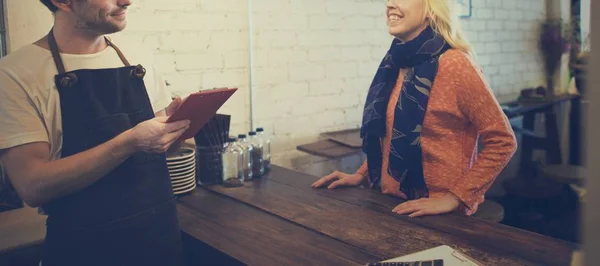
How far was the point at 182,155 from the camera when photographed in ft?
7.50

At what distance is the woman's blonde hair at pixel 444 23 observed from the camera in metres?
1.90

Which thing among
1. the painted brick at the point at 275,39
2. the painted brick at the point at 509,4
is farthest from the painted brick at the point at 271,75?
the painted brick at the point at 509,4

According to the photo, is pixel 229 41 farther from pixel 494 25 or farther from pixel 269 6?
pixel 494 25

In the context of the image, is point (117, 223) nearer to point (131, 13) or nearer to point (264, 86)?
point (131, 13)

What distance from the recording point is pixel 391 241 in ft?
5.30

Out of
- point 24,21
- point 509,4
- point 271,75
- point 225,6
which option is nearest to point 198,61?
point 225,6

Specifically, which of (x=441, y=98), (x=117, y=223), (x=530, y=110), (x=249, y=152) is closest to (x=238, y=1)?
(x=249, y=152)

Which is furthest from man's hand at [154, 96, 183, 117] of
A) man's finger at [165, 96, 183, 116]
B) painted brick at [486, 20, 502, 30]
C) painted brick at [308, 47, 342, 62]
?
painted brick at [486, 20, 502, 30]

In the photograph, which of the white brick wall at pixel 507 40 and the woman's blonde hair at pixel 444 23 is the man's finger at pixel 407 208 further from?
the white brick wall at pixel 507 40

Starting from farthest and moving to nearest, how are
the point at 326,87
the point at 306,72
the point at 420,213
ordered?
the point at 326,87 → the point at 306,72 → the point at 420,213

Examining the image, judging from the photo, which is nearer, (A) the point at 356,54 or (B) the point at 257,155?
(B) the point at 257,155

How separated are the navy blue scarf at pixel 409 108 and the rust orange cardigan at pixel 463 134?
0.03 m

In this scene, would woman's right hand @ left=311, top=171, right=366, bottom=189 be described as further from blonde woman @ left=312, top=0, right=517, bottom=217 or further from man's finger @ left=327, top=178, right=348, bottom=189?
blonde woman @ left=312, top=0, right=517, bottom=217

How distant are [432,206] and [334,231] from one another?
1.16 ft
